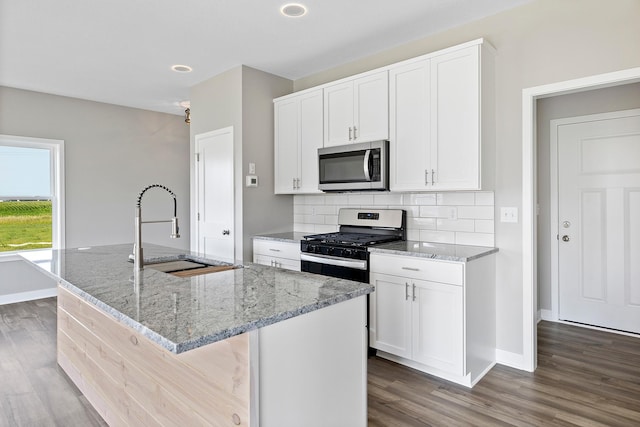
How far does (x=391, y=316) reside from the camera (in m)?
2.91

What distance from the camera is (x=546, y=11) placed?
2736mm

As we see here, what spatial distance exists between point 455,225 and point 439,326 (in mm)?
889

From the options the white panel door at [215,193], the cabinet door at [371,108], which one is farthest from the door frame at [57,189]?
the cabinet door at [371,108]

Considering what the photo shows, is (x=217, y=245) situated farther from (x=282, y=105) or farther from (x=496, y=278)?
(x=496, y=278)

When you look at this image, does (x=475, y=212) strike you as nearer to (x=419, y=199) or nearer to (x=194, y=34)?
(x=419, y=199)

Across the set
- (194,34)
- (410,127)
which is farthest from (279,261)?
(194,34)

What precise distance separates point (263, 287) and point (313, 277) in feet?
0.95

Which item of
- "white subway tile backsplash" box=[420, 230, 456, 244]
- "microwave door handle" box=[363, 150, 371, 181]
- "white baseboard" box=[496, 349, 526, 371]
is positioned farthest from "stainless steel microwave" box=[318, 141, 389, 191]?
"white baseboard" box=[496, 349, 526, 371]

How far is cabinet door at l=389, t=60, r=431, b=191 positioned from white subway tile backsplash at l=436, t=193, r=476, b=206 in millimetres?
307

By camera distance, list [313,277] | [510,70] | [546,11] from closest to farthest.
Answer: [313,277]
[546,11]
[510,70]

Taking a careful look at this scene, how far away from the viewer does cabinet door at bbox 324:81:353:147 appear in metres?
3.50

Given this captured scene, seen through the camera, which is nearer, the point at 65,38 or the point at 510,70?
the point at 510,70

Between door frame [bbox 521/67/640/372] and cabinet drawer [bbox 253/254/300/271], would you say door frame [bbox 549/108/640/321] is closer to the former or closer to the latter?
door frame [bbox 521/67/640/372]

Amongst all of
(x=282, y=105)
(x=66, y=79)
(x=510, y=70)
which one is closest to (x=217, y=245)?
(x=282, y=105)
